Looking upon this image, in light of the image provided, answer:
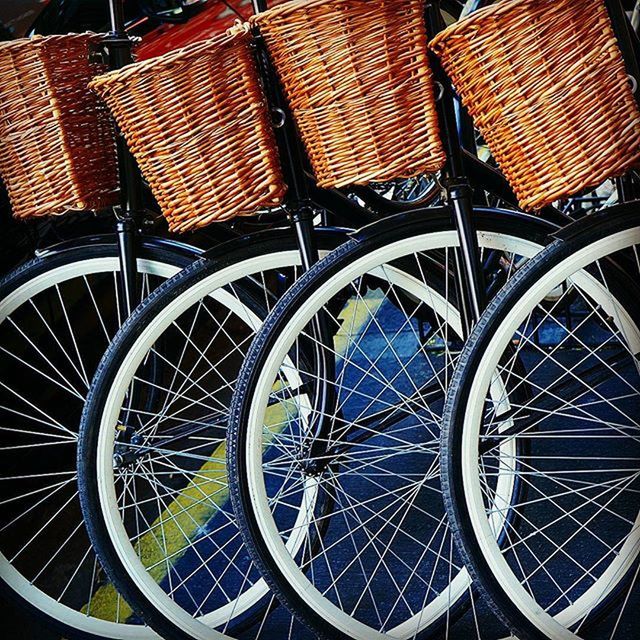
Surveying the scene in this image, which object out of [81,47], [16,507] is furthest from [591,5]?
[16,507]

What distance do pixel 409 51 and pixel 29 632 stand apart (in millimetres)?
1827

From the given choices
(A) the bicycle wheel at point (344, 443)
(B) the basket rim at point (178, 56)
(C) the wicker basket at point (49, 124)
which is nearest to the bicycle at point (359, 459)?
(A) the bicycle wheel at point (344, 443)

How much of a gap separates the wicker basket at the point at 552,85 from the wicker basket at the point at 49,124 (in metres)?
0.84

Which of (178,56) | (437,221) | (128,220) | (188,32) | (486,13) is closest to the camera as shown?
(486,13)

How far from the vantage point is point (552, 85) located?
187 cm

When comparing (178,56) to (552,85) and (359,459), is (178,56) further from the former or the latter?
(359,459)

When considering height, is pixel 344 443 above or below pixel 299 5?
below

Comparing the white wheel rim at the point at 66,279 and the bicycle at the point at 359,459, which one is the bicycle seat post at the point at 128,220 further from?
the bicycle at the point at 359,459

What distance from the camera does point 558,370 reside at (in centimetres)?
364

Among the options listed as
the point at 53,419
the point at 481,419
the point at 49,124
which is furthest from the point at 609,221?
the point at 53,419

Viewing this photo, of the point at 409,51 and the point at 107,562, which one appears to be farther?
the point at 107,562

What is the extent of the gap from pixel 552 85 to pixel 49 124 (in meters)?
1.11

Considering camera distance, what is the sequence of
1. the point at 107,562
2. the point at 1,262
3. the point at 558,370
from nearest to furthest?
the point at 107,562
the point at 1,262
the point at 558,370

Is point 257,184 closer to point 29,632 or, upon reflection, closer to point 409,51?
point 409,51
